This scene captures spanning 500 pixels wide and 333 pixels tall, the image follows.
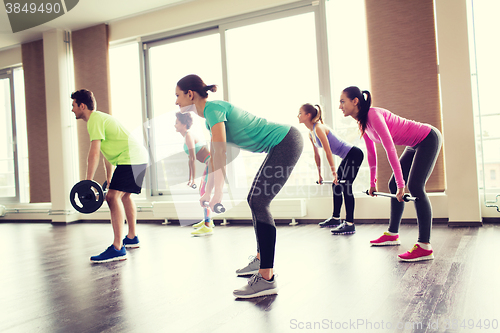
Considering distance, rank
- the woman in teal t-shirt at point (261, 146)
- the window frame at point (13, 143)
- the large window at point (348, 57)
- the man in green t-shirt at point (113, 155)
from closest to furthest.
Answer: the woman in teal t-shirt at point (261, 146), the man in green t-shirt at point (113, 155), the large window at point (348, 57), the window frame at point (13, 143)

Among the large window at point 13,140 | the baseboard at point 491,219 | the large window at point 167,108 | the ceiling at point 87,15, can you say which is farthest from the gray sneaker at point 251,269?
Answer: the large window at point 13,140

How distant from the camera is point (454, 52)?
135 inches

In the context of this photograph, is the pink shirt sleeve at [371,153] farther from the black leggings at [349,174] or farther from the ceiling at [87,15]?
the ceiling at [87,15]

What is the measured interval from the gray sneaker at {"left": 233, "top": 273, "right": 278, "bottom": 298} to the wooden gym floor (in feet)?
0.12

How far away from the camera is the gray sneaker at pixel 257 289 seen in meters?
1.74

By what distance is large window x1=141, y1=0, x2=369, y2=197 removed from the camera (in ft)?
13.9

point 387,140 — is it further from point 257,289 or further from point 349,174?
point 349,174

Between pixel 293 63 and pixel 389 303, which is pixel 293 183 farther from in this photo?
pixel 389 303

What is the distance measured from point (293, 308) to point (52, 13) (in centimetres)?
524

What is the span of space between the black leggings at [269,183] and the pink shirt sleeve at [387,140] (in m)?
0.71

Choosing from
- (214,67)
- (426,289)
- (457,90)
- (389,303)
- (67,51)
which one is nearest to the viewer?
(389,303)

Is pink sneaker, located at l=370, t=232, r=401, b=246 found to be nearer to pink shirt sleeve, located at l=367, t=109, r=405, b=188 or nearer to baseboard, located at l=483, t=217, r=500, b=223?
pink shirt sleeve, located at l=367, t=109, r=405, b=188

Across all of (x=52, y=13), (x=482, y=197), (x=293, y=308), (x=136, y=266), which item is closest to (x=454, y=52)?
(x=482, y=197)

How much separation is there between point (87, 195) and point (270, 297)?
158 cm
